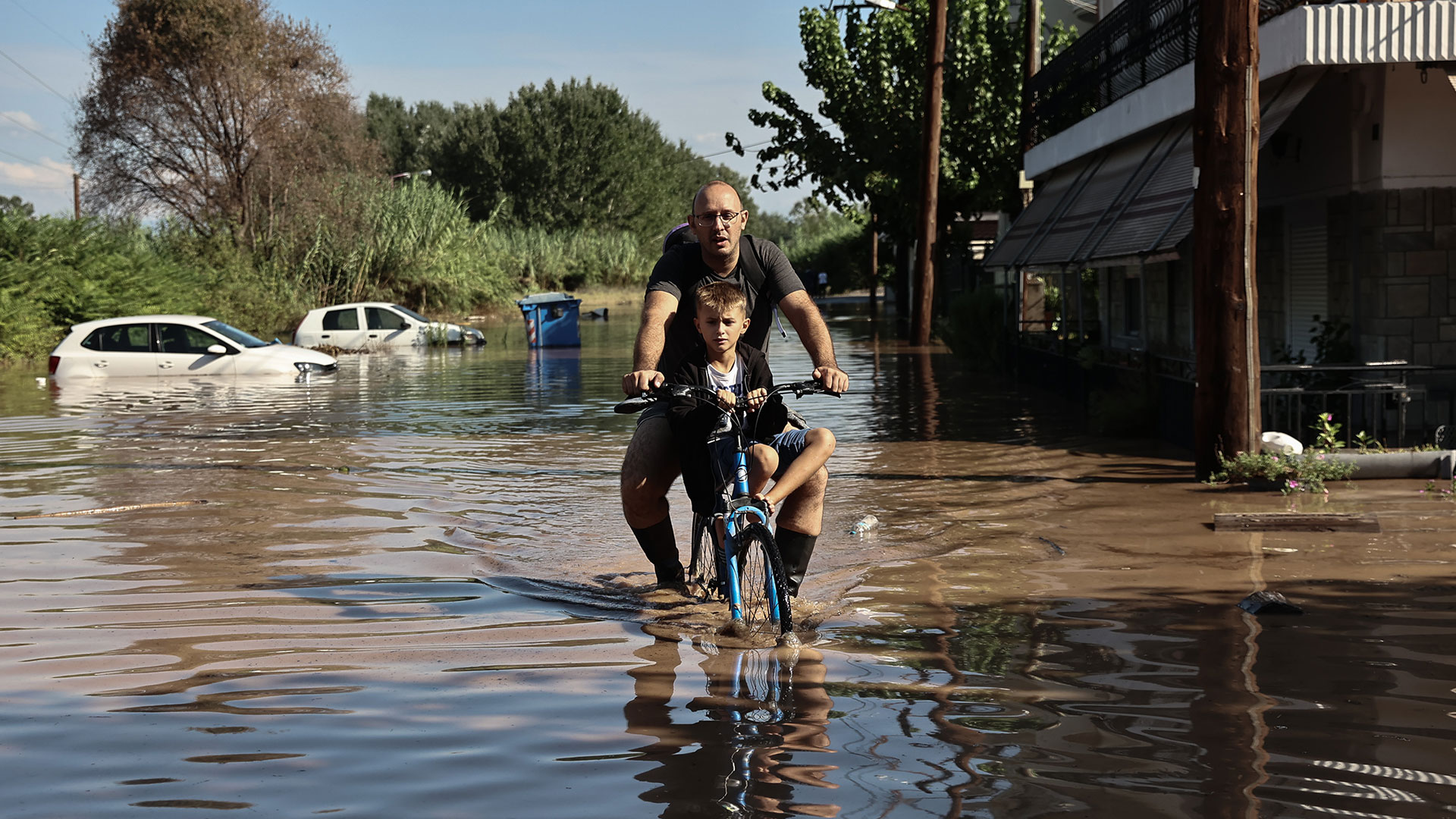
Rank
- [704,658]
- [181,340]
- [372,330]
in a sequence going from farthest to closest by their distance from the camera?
[372,330], [181,340], [704,658]

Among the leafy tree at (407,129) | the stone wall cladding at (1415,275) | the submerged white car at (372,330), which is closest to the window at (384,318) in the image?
the submerged white car at (372,330)

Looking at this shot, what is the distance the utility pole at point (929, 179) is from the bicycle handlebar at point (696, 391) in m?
25.5

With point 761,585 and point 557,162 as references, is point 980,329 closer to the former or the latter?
point 761,585

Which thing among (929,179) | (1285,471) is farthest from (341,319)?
(1285,471)

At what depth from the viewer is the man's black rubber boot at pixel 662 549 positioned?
23.4 ft

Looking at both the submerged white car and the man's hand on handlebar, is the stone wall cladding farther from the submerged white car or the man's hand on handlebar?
the submerged white car

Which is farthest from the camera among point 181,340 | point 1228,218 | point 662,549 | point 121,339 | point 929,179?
point 929,179

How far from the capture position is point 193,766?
4621mm

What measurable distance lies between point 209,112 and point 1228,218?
39.1 meters

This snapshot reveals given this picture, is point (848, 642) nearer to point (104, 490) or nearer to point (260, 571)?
point (260, 571)

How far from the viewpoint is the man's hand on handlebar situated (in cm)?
618

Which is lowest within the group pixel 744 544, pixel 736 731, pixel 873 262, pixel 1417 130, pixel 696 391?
pixel 736 731

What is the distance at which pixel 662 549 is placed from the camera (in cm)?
720

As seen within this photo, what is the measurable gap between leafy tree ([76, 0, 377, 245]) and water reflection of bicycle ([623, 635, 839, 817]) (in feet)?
134
